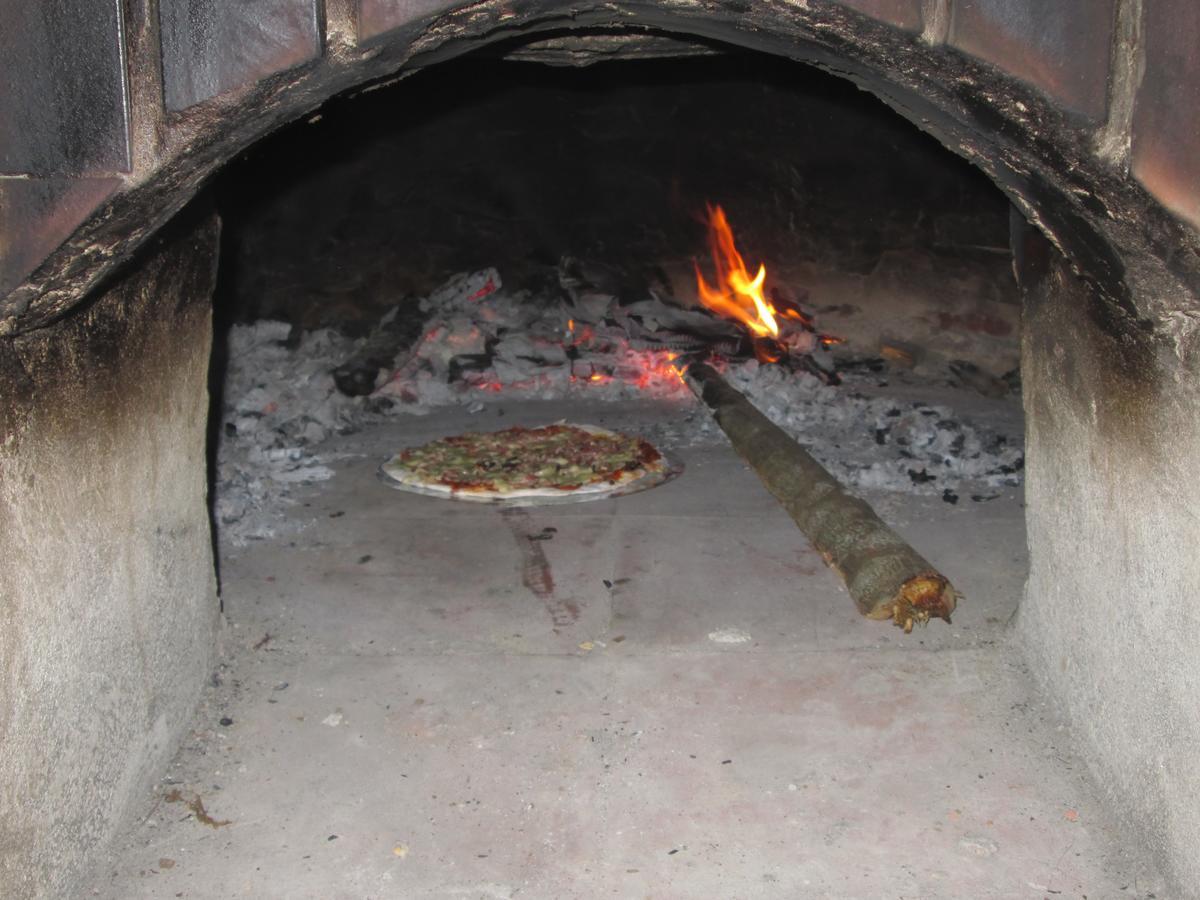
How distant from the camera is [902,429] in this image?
552cm

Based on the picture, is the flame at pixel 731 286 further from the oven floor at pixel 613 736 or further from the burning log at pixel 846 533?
the oven floor at pixel 613 736

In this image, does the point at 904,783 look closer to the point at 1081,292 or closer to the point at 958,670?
the point at 958,670

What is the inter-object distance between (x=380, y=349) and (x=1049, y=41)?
17.0ft

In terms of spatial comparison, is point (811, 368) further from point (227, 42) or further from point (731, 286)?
point (227, 42)

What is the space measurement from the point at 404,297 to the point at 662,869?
5282 millimetres

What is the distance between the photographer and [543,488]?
4.80m

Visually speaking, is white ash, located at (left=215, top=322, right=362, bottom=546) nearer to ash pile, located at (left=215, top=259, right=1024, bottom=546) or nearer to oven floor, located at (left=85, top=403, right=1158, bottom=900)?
ash pile, located at (left=215, top=259, right=1024, bottom=546)

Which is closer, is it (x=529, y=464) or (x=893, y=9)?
(x=893, y=9)

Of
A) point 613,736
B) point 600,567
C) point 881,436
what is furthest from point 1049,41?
point 881,436

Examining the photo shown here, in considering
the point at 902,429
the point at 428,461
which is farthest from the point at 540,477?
the point at 902,429

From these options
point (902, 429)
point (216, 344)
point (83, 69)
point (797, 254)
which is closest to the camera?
point (83, 69)

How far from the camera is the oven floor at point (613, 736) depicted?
7.97 feet

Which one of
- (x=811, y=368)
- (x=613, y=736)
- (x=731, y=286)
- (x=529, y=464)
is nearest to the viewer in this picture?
(x=613, y=736)

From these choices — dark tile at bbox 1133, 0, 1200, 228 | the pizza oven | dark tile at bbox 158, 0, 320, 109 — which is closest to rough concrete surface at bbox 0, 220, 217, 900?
the pizza oven
